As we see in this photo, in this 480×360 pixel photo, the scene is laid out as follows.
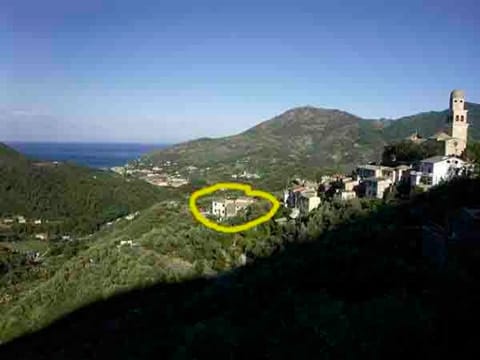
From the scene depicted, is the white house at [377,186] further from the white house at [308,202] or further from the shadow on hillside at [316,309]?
the shadow on hillside at [316,309]

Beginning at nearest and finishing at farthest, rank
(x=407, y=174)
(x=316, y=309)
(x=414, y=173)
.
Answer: (x=316, y=309) → (x=414, y=173) → (x=407, y=174)

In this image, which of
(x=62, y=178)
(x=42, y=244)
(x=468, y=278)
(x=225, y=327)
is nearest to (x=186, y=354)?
(x=225, y=327)

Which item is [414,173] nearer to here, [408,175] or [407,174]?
[408,175]

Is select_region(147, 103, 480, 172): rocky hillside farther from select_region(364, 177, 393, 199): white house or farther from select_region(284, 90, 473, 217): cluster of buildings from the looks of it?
select_region(364, 177, 393, 199): white house

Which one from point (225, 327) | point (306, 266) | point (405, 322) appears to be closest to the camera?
point (405, 322)

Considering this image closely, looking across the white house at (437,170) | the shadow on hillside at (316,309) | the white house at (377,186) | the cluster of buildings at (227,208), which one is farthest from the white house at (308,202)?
the cluster of buildings at (227,208)

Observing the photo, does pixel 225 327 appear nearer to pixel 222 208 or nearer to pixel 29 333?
pixel 29 333

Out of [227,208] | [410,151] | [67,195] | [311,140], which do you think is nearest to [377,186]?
[410,151]
